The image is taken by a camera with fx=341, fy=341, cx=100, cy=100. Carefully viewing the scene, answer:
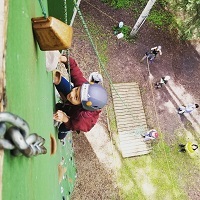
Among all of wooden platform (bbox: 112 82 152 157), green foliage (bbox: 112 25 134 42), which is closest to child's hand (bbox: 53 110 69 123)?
wooden platform (bbox: 112 82 152 157)

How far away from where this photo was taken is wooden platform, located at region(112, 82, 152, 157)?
382 inches

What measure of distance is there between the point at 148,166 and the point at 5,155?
345 inches

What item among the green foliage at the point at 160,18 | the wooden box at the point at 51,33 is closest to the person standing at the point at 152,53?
the green foliage at the point at 160,18

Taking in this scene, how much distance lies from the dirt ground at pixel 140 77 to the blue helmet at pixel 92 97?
4.79 m

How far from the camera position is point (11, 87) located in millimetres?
1468

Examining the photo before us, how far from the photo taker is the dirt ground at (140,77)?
9.05 m

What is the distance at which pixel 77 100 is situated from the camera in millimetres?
4312

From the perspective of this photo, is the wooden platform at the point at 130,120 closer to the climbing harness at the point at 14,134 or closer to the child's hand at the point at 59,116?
the child's hand at the point at 59,116

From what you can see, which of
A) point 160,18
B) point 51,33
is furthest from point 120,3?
point 51,33

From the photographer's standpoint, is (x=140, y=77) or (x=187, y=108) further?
(x=140, y=77)

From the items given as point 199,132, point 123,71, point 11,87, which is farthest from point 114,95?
point 11,87

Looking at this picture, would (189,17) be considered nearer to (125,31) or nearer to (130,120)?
(125,31)

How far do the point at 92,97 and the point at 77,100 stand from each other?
19 cm

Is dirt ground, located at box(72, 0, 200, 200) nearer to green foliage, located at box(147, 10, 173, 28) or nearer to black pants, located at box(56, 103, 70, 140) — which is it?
green foliage, located at box(147, 10, 173, 28)
